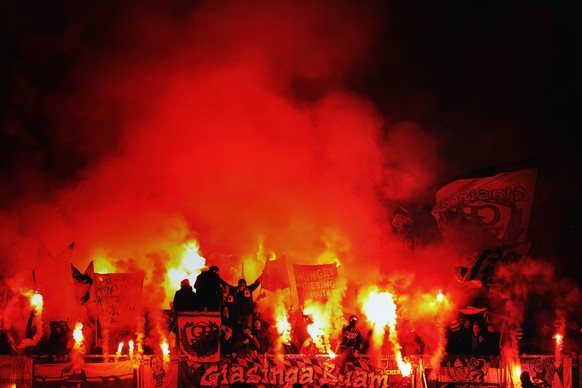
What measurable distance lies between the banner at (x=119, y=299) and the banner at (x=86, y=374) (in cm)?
102

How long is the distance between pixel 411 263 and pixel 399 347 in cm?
272

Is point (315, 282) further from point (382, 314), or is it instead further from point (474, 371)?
point (474, 371)

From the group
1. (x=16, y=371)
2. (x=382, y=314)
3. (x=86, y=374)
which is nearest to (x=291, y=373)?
(x=382, y=314)

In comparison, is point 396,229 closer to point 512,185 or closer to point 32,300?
point 512,185

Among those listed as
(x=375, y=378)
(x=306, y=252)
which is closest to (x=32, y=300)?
(x=306, y=252)

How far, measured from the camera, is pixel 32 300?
13.8 metres

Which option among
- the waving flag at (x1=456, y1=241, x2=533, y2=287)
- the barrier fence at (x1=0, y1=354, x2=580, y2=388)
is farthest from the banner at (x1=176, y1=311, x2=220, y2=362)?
the waving flag at (x1=456, y1=241, x2=533, y2=287)

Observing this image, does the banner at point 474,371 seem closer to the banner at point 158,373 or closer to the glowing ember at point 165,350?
the banner at point 158,373

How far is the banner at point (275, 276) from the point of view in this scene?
13.1 meters

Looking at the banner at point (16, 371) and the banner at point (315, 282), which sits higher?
the banner at point (315, 282)

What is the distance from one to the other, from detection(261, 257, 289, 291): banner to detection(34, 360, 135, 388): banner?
2.73m

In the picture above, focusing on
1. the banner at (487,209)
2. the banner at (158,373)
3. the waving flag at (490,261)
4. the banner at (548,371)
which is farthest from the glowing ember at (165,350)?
the banner at (548,371)

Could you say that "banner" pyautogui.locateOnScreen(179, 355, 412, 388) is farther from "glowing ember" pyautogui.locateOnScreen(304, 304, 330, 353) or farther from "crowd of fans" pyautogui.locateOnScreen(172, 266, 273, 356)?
"glowing ember" pyautogui.locateOnScreen(304, 304, 330, 353)

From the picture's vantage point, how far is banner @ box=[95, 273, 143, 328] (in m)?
12.8
